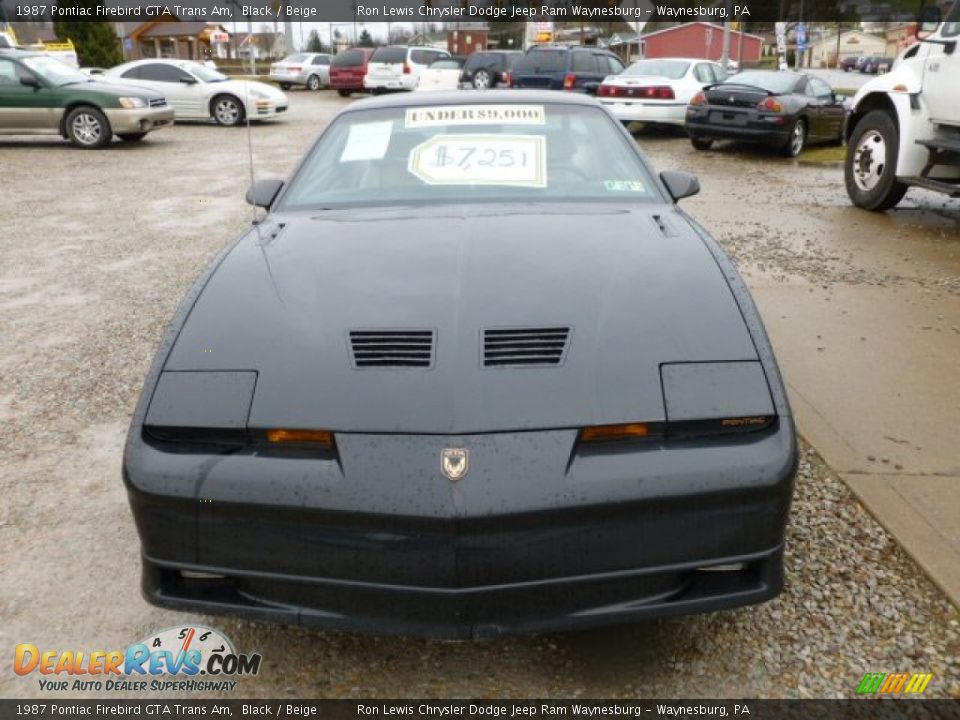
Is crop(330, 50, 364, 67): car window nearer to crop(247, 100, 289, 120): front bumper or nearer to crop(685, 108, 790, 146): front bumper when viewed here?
crop(247, 100, 289, 120): front bumper

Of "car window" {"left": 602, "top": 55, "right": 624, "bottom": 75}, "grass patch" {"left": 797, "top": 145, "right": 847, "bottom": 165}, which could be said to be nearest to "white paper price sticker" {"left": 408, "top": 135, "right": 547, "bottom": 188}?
"grass patch" {"left": 797, "top": 145, "right": 847, "bottom": 165}

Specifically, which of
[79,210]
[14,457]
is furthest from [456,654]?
[79,210]

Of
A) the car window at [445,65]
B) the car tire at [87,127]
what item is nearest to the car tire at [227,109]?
the car tire at [87,127]

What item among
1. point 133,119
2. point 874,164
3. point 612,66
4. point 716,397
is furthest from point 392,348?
point 612,66

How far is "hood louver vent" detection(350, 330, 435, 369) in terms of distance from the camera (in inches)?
78.9

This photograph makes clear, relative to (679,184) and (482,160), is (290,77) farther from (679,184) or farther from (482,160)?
(679,184)

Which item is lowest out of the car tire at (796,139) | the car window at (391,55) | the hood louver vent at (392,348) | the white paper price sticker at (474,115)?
the car tire at (796,139)

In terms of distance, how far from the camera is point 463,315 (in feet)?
7.06

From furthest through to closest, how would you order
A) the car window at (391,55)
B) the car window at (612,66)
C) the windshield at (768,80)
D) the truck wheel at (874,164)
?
the car window at (391,55), the car window at (612,66), the windshield at (768,80), the truck wheel at (874,164)

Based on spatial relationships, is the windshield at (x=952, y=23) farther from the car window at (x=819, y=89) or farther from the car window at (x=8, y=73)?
A: the car window at (x=8, y=73)

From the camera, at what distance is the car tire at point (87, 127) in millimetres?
13500

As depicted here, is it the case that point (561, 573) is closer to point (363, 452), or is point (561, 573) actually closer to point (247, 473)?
point (363, 452)

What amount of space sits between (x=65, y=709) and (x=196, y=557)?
2.03 feet

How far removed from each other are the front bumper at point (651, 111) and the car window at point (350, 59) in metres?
13.3
